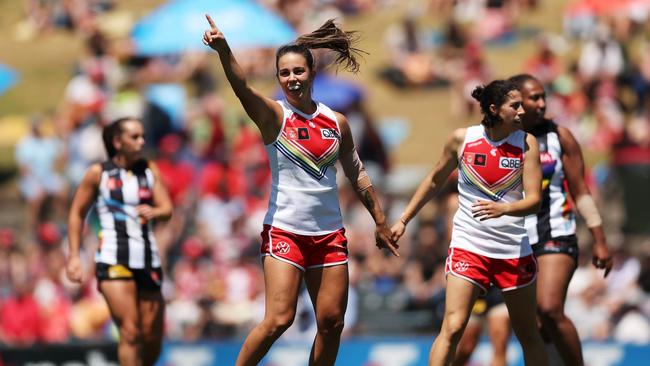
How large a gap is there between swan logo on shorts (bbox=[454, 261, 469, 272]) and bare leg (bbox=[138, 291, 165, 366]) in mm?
2423

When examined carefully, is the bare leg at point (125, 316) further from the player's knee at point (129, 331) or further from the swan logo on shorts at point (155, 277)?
the swan logo on shorts at point (155, 277)

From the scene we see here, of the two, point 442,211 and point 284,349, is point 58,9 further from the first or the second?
point 284,349

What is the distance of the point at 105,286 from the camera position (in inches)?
358

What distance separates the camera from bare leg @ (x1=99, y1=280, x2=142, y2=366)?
9.00m

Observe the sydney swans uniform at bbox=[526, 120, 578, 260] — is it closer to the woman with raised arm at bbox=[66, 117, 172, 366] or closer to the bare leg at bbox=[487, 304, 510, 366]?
the bare leg at bbox=[487, 304, 510, 366]

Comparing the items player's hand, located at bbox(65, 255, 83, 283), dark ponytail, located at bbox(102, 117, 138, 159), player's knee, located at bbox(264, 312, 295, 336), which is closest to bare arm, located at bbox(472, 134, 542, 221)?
player's knee, located at bbox(264, 312, 295, 336)

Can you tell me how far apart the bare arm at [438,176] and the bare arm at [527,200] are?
344mm

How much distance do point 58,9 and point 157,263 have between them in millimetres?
14448

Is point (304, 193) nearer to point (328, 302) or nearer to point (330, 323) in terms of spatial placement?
point (328, 302)

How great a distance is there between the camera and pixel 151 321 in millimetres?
9141

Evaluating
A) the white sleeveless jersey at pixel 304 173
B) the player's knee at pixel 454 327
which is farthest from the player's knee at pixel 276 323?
the player's knee at pixel 454 327

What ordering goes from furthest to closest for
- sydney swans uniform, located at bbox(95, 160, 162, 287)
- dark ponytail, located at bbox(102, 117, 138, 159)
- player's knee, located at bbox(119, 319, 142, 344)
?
dark ponytail, located at bbox(102, 117, 138, 159), sydney swans uniform, located at bbox(95, 160, 162, 287), player's knee, located at bbox(119, 319, 142, 344)

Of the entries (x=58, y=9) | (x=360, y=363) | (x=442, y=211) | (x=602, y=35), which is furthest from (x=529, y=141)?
(x=58, y=9)

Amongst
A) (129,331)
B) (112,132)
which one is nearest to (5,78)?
(112,132)
